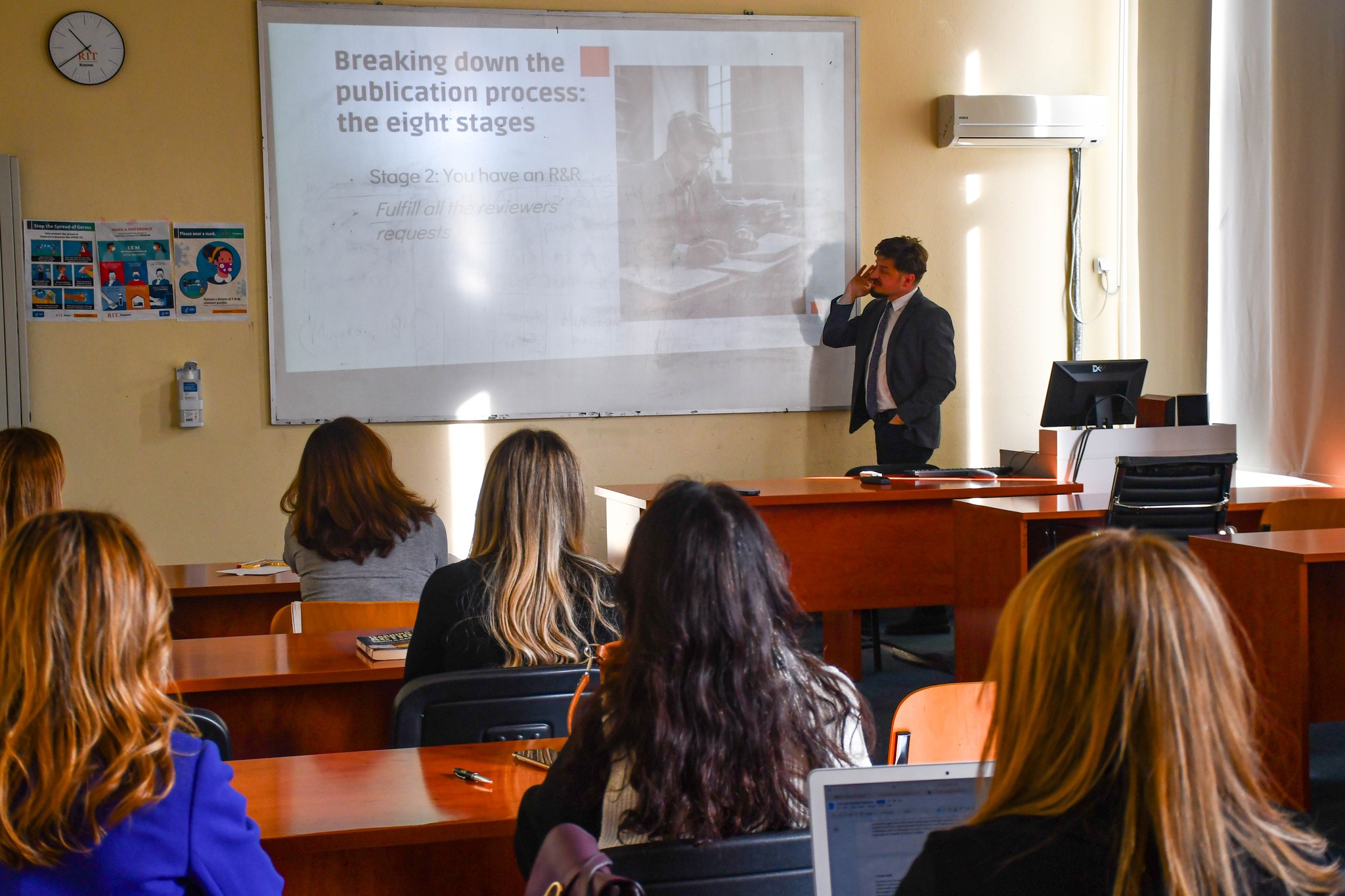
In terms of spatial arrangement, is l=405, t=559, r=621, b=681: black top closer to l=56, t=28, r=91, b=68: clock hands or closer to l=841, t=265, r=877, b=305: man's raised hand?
l=841, t=265, r=877, b=305: man's raised hand

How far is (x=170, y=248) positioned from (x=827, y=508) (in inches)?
123

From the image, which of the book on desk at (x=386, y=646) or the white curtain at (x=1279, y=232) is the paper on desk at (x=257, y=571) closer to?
the book on desk at (x=386, y=646)

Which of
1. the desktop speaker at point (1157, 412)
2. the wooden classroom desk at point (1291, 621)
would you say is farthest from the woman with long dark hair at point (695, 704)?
the desktop speaker at point (1157, 412)

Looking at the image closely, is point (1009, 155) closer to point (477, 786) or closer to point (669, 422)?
point (669, 422)

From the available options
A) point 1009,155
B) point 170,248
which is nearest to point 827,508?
point 1009,155

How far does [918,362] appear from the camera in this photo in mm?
5578

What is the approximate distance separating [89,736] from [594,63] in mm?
4916

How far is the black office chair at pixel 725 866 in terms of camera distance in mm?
1207

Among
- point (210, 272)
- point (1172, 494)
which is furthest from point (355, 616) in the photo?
point (210, 272)

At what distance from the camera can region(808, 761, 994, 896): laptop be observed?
1.08 metres

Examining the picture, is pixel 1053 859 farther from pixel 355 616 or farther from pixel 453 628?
pixel 355 616

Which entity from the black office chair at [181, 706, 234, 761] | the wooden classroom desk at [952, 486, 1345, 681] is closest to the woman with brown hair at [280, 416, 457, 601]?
the black office chair at [181, 706, 234, 761]

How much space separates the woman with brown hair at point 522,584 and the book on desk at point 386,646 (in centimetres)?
17

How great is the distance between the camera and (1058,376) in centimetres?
481
